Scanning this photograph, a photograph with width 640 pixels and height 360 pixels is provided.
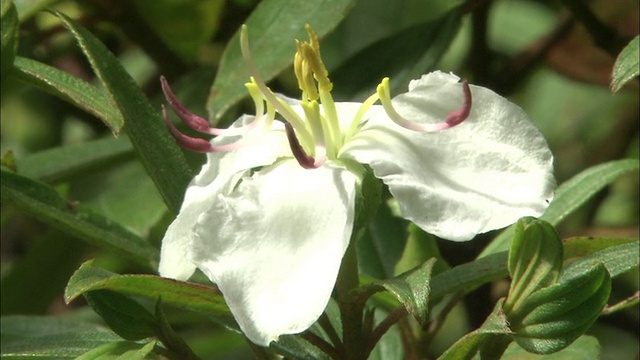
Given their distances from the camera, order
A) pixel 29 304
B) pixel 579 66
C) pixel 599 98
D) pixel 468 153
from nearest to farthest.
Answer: pixel 468 153 < pixel 29 304 < pixel 579 66 < pixel 599 98

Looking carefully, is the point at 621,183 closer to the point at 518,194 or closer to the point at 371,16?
the point at 371,16

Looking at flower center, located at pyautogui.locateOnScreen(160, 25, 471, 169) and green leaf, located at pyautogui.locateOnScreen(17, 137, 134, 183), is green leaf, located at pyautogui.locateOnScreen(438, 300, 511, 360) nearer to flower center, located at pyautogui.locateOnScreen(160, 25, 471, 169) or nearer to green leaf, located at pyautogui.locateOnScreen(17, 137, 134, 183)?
flower center, located at pyautogui.locateOnScreen(160, 25, 471, 169)

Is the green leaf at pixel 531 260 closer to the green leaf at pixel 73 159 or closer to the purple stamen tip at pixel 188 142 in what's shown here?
the purple stamen tip at pixel 188 142

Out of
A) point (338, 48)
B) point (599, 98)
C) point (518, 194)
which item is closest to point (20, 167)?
point (338, 48)

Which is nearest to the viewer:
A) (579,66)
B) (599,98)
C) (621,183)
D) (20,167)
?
(20,167)

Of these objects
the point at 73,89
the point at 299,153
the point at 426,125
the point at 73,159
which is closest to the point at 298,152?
the point at 299,153

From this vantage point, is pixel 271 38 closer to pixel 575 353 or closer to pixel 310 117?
pixel 310 117

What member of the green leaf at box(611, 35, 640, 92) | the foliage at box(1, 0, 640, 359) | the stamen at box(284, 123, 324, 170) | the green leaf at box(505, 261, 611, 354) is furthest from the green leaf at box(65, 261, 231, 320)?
the green leaf at box(611, 35, 640, 92)

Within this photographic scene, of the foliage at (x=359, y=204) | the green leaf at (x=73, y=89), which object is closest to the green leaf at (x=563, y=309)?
the foliage at (x=359, y=204)
